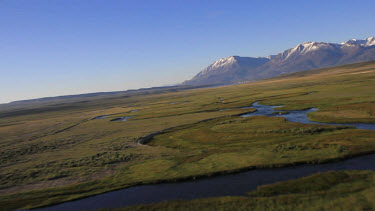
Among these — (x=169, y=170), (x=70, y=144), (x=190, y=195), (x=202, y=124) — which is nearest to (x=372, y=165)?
(x=190, y=195)

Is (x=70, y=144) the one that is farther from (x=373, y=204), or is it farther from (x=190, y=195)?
(x=373, y=204)

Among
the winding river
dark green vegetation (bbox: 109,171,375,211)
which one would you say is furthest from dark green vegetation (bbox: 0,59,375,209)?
dark green vegetation (bbox: 109,171,375,211)

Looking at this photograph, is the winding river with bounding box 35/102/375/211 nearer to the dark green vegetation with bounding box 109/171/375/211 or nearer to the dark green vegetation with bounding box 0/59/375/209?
the dark green vegetation with bounding box 0/59/375/209

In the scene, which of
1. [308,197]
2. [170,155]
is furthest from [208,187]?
[170,155]

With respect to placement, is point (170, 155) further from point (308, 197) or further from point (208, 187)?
point (308, 197)

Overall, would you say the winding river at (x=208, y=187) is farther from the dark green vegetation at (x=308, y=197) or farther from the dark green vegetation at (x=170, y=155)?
the dark green vegetation at (x=308, y=197)
